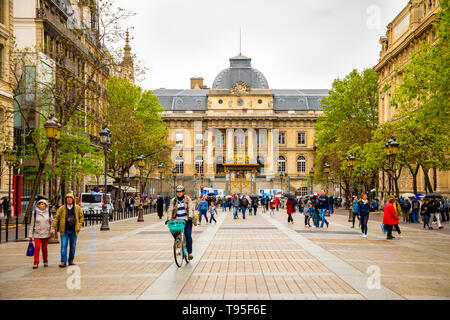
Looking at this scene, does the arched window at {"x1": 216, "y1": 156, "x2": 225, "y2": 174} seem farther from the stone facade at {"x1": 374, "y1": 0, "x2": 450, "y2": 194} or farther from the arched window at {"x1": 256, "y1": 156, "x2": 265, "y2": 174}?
the stone facade at {"x1": 374, "y1": 0, "x2": 450, "y2": 194}

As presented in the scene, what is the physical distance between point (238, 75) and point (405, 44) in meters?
48.8

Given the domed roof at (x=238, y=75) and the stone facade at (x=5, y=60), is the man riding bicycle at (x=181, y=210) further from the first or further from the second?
the domed roof at (x=238, y=75)

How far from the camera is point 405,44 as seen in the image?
152 feet

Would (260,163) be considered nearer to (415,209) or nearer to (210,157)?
(210,157)

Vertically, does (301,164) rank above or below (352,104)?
below

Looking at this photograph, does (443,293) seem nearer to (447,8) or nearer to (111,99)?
(447,8)

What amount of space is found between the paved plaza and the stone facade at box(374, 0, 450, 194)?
80.9 feet

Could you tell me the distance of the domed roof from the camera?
93188 mm

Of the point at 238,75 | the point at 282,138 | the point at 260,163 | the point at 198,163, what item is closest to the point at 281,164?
the point at 282,138

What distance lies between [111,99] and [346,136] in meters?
22.5

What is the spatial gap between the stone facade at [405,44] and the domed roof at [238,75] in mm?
37726

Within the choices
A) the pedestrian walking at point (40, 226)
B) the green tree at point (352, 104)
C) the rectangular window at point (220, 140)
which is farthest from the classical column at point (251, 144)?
the pedestrian walking at point (40, 226)

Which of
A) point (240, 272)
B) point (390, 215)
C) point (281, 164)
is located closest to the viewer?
point (240, 272)

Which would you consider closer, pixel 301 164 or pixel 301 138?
pixel 301 138
